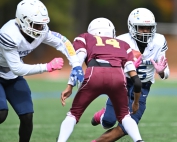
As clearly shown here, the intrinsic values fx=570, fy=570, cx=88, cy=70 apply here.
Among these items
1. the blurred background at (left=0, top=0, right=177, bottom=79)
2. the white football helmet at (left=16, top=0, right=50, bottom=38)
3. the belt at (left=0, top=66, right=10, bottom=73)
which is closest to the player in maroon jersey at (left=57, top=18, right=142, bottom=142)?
the white football helmet at (left=16, top=0, right=50, bottom=38)

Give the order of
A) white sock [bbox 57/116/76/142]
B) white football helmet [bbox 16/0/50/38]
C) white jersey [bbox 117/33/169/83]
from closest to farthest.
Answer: white sock [bbox 57/116/76/142]
white football helmet [bbox 16/0/50/38]
white jersey [bbox 117/33/169/83]

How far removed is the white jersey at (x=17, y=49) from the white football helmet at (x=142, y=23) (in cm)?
82

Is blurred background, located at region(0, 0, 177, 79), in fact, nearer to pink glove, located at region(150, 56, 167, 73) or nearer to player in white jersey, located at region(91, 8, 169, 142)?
player in white jersey, located at region(91, 8, 169, 142)

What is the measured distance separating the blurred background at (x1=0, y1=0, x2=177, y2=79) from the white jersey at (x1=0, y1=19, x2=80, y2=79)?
14.8 m

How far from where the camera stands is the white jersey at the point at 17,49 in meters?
5.68

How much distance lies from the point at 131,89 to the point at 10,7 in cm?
2092

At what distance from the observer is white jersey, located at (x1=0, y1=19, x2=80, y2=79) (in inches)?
224

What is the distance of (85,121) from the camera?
29.9 feet

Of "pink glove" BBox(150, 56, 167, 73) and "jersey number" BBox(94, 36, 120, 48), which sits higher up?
"jersey number" BBox(94, 36, 120, 48)

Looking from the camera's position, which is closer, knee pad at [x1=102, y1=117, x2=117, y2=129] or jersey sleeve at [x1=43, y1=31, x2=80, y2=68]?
jersey sleeve at [x1=43, y1=31, x2=80, y2=68]

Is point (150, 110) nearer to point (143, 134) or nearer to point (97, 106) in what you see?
point (97, 106)

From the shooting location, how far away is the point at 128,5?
30281 mm

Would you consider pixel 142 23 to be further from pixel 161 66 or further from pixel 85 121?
pixel 85 121

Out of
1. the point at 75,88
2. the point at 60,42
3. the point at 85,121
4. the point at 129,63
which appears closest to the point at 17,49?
the point at 60,42
